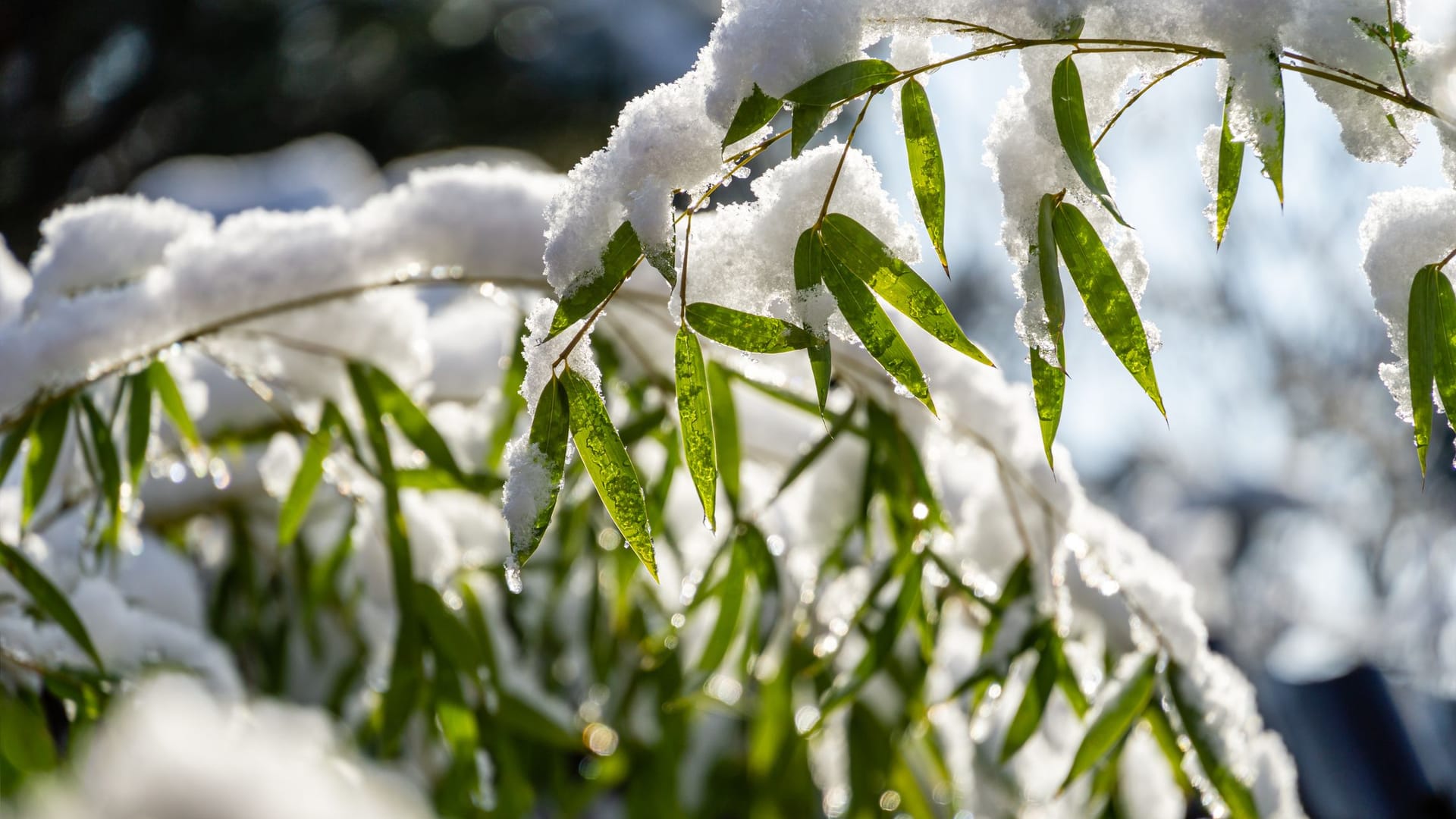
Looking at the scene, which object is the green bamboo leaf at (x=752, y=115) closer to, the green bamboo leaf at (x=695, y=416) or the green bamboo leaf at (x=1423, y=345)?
the green bamboo leaf at (x=695, y=416)

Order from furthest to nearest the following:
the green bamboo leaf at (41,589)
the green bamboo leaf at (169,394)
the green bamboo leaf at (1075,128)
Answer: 1. the green bamboo leaf at (169,394)
2. the green bamboo leaf at (41,589)
3. the green bamboo leaf at (1075,128)

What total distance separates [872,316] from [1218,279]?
167 inches

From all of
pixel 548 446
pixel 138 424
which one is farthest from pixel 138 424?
pixel 548 446

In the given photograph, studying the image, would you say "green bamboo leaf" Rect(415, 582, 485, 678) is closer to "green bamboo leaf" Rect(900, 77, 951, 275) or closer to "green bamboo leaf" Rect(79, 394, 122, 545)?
"green bamboo leaf" Rect(79, 394, 122, 545)

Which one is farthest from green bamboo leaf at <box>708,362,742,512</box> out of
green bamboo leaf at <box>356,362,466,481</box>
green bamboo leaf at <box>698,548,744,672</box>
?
green bamboo leaf at <box>356,362,466,481</box>

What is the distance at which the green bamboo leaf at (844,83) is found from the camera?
0.43m

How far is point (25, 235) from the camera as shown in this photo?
333 cm

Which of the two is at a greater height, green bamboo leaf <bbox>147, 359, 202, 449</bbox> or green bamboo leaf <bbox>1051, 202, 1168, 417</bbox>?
green bamboo leaf <bbox>1051, 202, 1168, 417</bbox>

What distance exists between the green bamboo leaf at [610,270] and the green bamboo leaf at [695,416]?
1.6 inches

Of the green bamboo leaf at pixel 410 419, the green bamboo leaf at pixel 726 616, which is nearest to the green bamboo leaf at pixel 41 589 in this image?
the green bamboo leaf at pixel 410 419

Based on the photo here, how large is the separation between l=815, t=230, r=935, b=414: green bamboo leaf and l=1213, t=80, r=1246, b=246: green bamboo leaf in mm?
138

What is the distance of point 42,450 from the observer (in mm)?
856

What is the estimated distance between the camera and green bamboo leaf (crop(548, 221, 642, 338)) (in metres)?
0.44

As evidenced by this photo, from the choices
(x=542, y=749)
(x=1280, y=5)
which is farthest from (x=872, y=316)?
(x=542, y=749)
